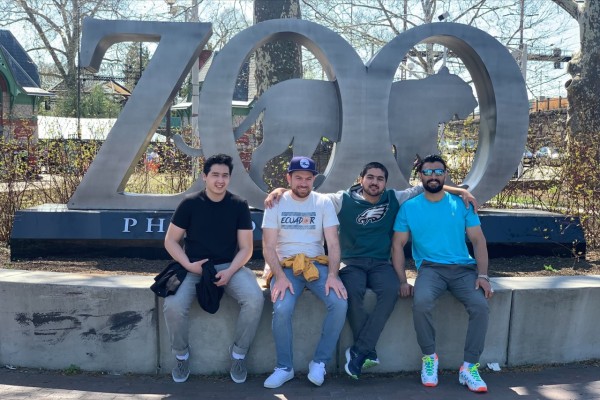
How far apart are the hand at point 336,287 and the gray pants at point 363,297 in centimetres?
12

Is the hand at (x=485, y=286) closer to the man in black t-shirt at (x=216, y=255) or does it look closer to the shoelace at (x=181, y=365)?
the man in black t-shirt at (x=216, y=255)

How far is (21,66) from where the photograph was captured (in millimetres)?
33094

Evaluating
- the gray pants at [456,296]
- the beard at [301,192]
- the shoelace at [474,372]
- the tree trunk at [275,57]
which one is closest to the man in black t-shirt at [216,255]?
the beard at [301,192]

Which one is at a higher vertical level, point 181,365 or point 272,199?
point 272,199

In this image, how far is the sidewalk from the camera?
408 cm

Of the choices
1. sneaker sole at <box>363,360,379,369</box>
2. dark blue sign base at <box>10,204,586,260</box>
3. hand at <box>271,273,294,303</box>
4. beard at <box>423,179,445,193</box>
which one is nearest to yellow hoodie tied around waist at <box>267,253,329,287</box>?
hand at <box>271,273,294,303</box>

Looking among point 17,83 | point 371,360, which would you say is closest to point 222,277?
point 371,360

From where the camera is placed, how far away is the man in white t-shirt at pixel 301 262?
424cm

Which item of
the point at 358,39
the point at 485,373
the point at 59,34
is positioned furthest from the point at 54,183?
the point at 59,34

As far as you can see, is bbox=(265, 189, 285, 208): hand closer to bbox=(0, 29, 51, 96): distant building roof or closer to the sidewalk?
the sidewalk

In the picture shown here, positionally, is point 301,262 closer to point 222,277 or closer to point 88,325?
point 222,277

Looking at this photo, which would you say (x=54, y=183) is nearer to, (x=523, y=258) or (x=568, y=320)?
(x=523, y=258)

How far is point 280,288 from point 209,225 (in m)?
0.67

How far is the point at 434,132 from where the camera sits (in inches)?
265
